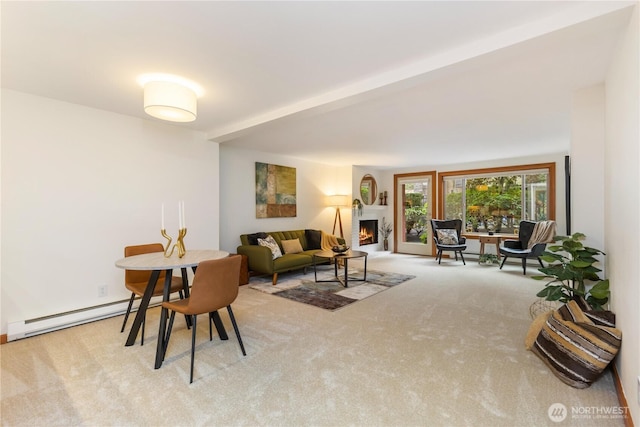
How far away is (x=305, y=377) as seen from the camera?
2008 mm

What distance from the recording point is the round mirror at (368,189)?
25.1 ft

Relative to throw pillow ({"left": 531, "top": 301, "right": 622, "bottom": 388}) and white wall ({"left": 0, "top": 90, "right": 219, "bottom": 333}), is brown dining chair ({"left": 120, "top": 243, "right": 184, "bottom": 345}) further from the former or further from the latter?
throw pillow ({"left": 531, "top": 301, "right": 622, "bottom": 388})

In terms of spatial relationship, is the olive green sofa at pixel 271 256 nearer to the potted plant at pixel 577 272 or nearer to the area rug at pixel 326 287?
the area rug at pixel 326 287

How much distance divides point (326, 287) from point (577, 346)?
2.94 metres

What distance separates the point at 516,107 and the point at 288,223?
4.31m

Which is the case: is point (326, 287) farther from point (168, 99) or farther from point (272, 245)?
point (168, 99)

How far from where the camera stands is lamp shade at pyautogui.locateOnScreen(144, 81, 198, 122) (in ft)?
7.98

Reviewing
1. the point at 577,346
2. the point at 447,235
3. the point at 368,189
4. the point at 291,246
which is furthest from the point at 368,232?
the point at 577,346

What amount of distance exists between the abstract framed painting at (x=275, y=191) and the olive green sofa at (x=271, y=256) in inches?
17.6

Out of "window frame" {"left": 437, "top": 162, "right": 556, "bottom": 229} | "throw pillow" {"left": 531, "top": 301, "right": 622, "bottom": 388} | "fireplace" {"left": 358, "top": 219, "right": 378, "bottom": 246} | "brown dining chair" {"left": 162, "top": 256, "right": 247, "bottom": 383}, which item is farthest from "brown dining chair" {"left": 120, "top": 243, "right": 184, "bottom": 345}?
"window frame" {"left": 437, "top": 162, "right": 556, "bottom": 229}

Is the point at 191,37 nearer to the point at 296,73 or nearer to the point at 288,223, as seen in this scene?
the point at 296,73

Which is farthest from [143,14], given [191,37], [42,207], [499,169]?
[499,169]

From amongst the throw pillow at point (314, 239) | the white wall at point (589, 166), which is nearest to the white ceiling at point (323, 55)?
the white wall at point (589, 166)

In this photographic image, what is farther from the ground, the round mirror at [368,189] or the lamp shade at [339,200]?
the round mirror at [368,189]
